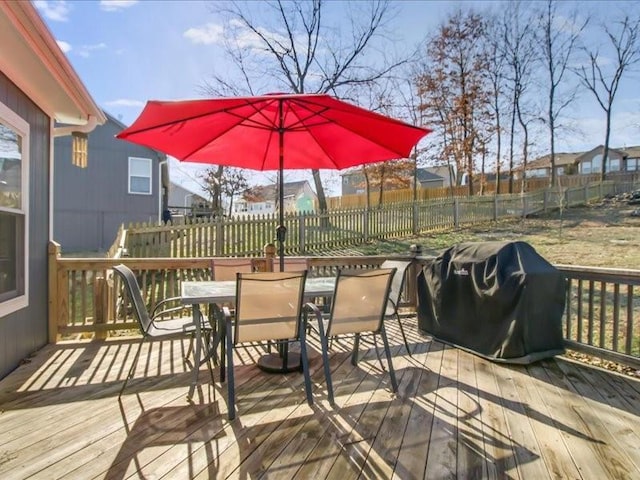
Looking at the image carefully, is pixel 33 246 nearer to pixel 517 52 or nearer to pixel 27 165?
pixel 27 165

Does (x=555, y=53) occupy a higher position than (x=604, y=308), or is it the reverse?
(x=555, y=53)

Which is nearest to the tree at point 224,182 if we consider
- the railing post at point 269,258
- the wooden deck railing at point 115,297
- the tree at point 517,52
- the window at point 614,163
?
the tree at point 517,52

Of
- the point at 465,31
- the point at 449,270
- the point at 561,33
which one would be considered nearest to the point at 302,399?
the point at 449,270

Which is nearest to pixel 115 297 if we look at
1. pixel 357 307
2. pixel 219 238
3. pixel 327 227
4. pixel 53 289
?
pixel 53 289

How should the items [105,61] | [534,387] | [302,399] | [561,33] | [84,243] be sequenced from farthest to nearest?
1. [561,33]
2. [84,243]
3. [105,61]
4. [534,387]
5. [302,399]

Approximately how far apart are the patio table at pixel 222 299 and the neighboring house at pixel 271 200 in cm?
1843

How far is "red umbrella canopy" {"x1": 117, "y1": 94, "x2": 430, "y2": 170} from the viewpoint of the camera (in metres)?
2.67

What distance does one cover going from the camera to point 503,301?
342 cm

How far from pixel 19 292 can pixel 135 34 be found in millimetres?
6367

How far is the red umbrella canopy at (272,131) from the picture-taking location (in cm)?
267

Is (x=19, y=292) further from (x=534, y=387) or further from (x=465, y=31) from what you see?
(x=465, y=31)

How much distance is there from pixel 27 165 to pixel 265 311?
8.73 feet

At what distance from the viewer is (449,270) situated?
156 inches

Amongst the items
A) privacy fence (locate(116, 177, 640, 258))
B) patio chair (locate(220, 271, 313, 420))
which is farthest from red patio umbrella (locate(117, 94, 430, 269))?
privacy fence (locate(116, 177, 640, 258))
